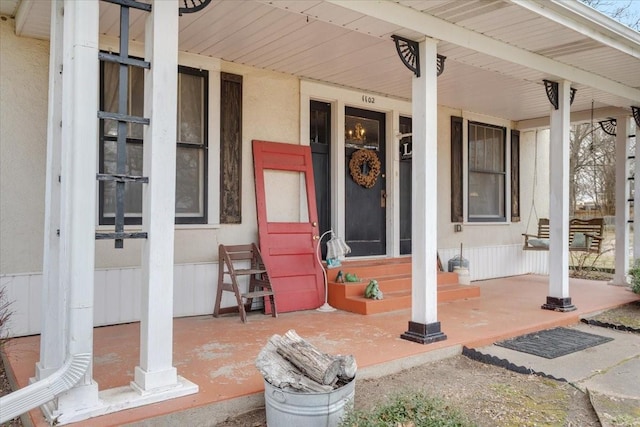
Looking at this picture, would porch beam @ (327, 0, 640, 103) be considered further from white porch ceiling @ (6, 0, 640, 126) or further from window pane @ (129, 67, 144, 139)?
window pane @ (129, 67, 144, 139)

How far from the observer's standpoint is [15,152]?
153 inches

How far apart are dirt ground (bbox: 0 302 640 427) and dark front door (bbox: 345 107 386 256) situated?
8.55 feet

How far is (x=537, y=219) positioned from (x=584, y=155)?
38.5ft

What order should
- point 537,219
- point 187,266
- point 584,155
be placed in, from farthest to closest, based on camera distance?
point 584,155 → point 537,219 → point 187,266

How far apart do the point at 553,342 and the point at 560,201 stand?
1.73 meters

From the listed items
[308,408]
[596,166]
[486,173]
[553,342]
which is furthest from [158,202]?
[596,166]

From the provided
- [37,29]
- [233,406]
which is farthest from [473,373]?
[37,29]

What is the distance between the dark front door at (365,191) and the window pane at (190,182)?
196cm

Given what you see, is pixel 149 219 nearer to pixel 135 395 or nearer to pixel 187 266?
pixel 135 395

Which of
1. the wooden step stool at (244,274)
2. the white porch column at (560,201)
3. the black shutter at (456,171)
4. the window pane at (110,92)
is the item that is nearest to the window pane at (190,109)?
the window pane at (110,92)

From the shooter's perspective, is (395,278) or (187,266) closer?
(187,266)

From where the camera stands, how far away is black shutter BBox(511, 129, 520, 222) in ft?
26.6

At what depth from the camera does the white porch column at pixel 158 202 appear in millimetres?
2537

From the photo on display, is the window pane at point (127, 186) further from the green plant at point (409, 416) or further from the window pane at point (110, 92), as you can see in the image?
the green plant at point (409, 416)
